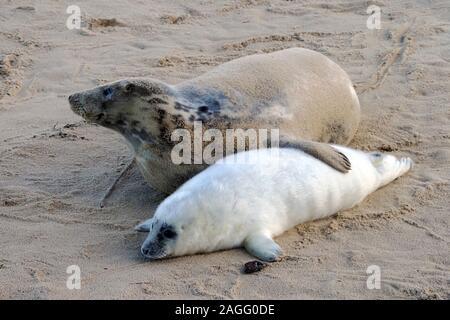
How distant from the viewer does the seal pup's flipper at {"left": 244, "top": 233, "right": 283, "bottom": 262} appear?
15.0 feet

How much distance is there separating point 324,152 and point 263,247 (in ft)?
2.80

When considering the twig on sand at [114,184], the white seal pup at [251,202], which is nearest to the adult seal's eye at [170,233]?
the white seal pup at [251,202]

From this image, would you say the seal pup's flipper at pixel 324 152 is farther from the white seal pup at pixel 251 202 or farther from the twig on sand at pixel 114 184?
the twig on sand at pixel 114 184

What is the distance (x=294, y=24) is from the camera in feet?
29.0

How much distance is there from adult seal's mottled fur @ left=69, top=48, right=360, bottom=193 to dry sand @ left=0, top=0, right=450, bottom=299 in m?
0.34

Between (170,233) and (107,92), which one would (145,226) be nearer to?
(170,233)

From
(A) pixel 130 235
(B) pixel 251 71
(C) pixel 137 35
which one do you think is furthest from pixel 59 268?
(C) pixel 137 35

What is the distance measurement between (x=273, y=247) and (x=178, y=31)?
455cm

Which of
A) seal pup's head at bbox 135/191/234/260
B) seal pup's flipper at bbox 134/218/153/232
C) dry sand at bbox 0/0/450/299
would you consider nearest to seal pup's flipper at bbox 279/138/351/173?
dry sand at bbox 0/0/450/299

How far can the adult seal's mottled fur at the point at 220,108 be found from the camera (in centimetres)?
527

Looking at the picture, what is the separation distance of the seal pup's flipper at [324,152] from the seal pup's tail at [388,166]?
0.29 m

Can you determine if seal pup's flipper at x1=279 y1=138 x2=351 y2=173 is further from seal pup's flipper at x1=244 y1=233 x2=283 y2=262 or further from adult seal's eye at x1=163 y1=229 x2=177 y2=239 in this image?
adult seal's eye at x1=163 y1=229 x2=177 y2=239

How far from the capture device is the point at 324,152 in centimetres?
520
